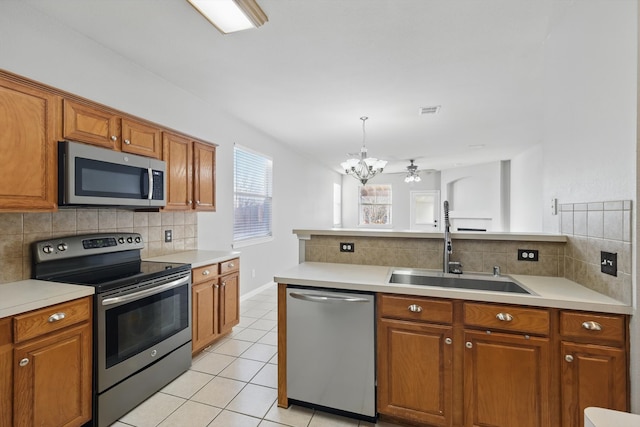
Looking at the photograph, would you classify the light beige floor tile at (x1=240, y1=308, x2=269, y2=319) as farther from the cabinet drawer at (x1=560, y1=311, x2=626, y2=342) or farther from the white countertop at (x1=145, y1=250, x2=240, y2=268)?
the cabinet drawer at (x1=560, y1=311, x2=626, y2=342)

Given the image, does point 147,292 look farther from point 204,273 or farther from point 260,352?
point 260,352

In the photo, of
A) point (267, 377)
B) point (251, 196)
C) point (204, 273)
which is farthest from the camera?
point (251, 196)

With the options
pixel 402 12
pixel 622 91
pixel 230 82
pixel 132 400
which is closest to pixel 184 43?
pixel 230 82

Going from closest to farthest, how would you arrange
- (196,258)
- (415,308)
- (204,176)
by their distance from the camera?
1. (415,308)
2. (196,258)
3. (204,176)

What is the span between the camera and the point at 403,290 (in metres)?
1.70

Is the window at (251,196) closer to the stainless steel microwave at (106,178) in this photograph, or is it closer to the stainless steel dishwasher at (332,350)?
the stainless steel microwave at (106,178)

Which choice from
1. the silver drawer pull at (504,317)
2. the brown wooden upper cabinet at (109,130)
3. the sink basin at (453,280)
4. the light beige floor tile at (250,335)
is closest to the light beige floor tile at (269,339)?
the light beige floor tile at (250,335)

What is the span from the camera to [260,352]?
9.29 ft

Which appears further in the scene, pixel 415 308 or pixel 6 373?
pixel 415 308

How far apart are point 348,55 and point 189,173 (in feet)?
6.16

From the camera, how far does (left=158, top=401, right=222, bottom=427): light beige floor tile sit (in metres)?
1.87

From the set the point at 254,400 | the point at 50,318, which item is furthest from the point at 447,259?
the point at 50,318

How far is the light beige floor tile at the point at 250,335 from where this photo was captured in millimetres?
3126

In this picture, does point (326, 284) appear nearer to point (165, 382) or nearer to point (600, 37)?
point (165, 382)
